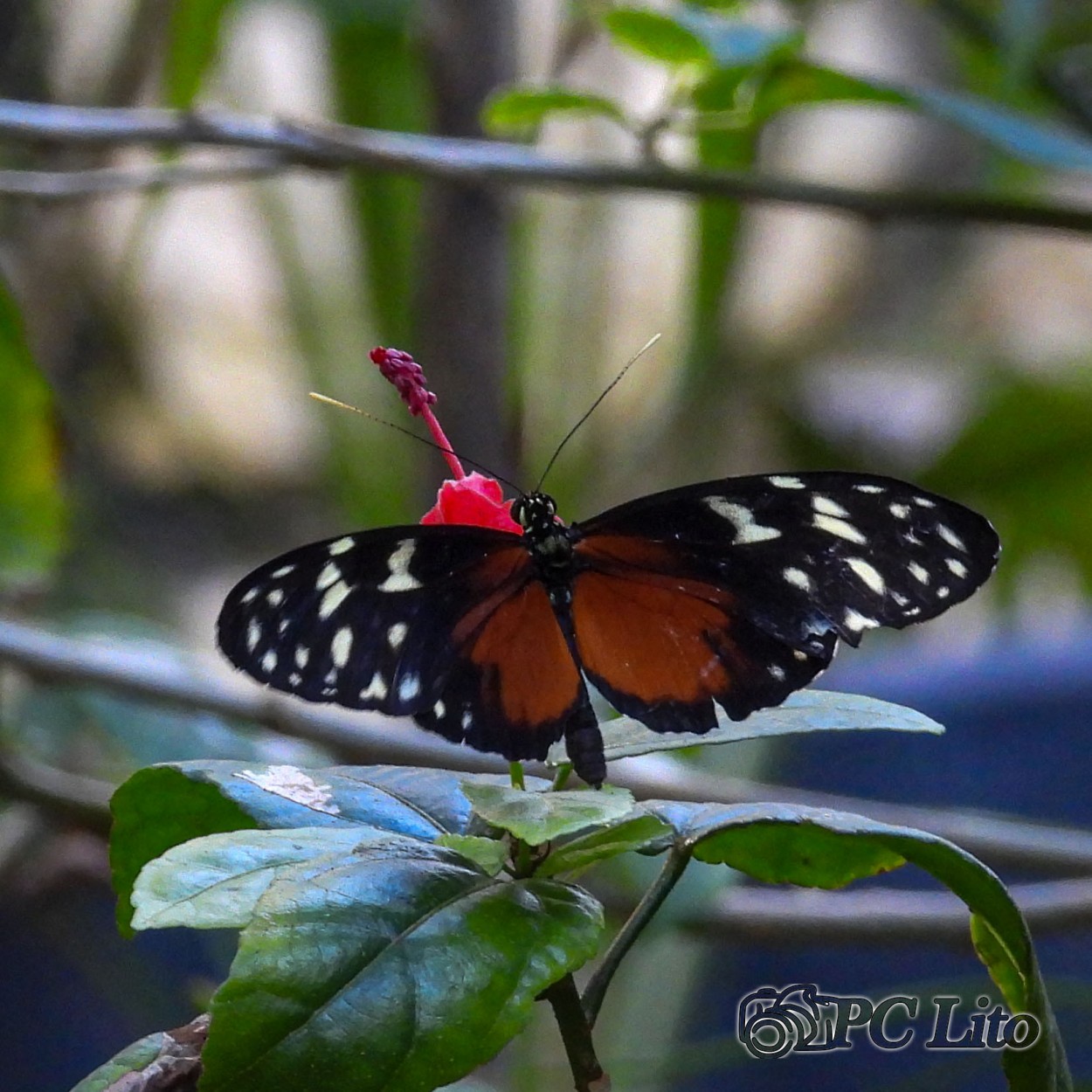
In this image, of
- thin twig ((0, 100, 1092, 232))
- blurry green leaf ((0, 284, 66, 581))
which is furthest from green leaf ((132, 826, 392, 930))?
blurry green leaf ((0, 284, 66, 581))

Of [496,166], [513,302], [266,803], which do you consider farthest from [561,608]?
[513,302]

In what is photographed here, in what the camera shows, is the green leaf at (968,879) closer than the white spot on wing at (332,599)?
Yes

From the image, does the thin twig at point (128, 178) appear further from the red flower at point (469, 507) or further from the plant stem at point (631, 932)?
the plant stem at point (631, 932)

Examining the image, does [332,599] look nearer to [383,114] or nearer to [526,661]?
[526,661]

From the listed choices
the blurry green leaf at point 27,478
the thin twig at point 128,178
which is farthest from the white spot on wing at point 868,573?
the blurry green leaf at point 27,478

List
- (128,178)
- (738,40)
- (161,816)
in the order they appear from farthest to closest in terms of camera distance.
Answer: (128,178) → (738,40) → (161,816)

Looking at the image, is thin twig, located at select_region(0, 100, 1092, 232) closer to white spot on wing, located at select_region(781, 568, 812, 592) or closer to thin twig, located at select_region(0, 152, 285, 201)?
thin twig, located at select_region(0, 152, 285, 201)
